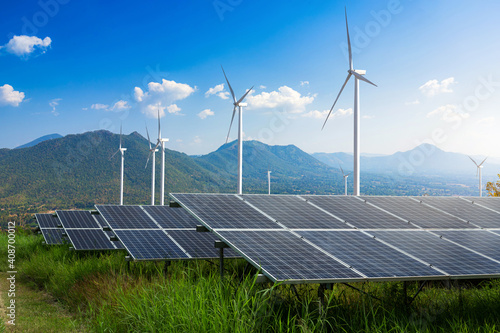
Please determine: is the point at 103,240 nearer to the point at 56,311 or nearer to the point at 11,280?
the point at 11,280

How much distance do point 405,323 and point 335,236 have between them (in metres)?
2.70

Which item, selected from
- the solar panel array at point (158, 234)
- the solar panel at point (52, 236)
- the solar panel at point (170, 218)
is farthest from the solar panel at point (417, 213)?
the solar panel at point (52, 236)

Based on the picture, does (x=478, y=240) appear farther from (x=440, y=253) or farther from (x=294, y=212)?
(x=294, y=212)

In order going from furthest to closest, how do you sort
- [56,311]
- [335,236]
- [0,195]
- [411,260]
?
[0,195], [56,311], [335,236], [411,260]

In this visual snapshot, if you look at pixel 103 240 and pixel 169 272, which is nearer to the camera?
pixel 169 272

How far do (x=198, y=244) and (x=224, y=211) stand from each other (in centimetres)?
478

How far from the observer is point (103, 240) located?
21047mm

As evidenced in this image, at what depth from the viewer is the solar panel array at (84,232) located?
1962 cm

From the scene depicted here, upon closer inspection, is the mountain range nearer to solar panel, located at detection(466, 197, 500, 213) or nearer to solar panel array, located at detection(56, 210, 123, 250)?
solar panel array, located at detection(56, 210, 123, 250)

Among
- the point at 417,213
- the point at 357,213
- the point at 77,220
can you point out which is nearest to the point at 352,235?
the point at 357,213


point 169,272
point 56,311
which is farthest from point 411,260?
point 56,311

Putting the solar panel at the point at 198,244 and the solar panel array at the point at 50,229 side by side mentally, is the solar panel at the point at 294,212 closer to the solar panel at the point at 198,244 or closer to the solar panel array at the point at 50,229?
the solar panel at the point at 198,244

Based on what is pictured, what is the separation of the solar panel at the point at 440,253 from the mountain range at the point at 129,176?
63.2m

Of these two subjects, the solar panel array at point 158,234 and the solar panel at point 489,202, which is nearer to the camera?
the solar panel array at point 158,234
